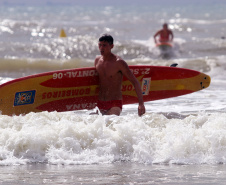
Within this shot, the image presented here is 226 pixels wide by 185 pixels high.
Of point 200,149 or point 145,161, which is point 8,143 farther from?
point 200,149

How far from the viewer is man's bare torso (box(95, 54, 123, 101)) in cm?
617

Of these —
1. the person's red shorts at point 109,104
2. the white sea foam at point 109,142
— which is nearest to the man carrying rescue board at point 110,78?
the person's red shorts at point 109,104

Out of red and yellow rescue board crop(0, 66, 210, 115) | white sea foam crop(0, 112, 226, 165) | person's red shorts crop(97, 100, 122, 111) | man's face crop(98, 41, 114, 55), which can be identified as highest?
man's face crop(98, 41, 114, 55)

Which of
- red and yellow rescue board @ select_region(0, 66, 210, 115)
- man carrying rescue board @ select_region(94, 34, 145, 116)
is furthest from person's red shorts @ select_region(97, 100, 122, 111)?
red and yellow rescue board @ select_region(0, 66, 210, 115)

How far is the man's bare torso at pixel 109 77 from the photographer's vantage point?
→ 6168mm

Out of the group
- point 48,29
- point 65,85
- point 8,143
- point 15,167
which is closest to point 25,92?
point 65,85

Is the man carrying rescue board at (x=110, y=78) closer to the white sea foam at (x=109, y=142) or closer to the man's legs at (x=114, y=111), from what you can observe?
the man's legs at (x=114, y=111)

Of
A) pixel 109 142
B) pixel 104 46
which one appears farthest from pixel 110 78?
pixel 109 142

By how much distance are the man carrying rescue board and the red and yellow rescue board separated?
29cm

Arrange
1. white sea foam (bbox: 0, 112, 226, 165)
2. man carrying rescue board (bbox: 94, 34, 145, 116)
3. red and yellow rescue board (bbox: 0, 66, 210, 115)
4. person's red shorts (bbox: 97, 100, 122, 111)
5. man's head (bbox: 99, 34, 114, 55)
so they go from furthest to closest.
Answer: red and yellow rescue board (bbox: 0, 66, 210, 115)
person's red shorts (bbox: 97, 100, 122, 111)
man carrying rescue board (bbox: 94, 34, 145, 116)
man's head (bbox: 99, 34, 114, 55)
white sea foam (bbox: 0, 112, 226, 165)

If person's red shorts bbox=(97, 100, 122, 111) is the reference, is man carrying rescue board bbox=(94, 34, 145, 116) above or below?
above

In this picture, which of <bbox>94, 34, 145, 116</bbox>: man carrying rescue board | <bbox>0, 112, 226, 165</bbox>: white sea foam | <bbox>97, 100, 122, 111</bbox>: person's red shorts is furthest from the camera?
<bbox>97, 100, 122, 111</bbox>: person's red shorts

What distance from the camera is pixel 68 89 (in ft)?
22.3

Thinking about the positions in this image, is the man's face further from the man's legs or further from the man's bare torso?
the man's legs
